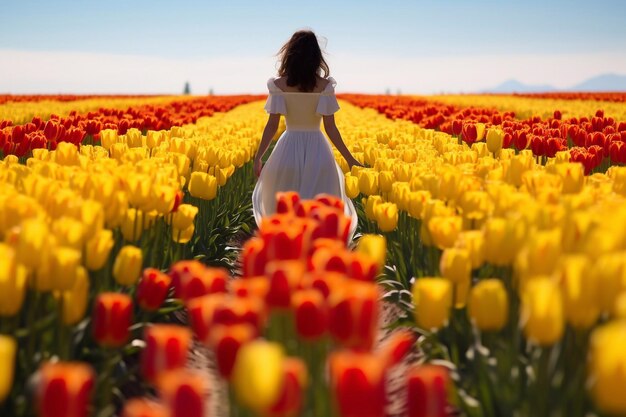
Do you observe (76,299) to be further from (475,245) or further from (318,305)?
(475,245)

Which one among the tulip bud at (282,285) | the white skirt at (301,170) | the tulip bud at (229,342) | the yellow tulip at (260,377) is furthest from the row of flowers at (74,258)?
the white skirt at (301,170)

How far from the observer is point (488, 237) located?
10.4 ft

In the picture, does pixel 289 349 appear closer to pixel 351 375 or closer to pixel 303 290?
pixel 303 290

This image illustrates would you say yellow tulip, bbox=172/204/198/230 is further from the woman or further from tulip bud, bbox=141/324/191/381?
tulip bud, bbox=141/324/191/381

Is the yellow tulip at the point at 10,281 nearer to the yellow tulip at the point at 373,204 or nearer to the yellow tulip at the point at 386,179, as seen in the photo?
the yellow tulip at the point at 373,204

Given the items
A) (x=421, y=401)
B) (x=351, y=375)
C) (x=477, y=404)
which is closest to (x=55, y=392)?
(x=351, y=375)

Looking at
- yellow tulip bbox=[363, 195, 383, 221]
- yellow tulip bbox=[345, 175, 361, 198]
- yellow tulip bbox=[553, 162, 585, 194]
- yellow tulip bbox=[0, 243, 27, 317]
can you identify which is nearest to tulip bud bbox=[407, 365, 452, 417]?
yellow tulip bbox=[0, 243, 27, 317]

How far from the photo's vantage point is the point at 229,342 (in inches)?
85.8

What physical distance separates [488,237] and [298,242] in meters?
0.83

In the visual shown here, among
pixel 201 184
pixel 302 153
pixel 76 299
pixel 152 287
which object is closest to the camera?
pixel 76 299

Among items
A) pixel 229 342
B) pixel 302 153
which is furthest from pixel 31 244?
pixel 302 153

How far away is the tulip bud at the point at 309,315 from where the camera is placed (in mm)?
2273

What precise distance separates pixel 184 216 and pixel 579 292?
2.78 meters

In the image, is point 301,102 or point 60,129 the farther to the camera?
point 60,129
